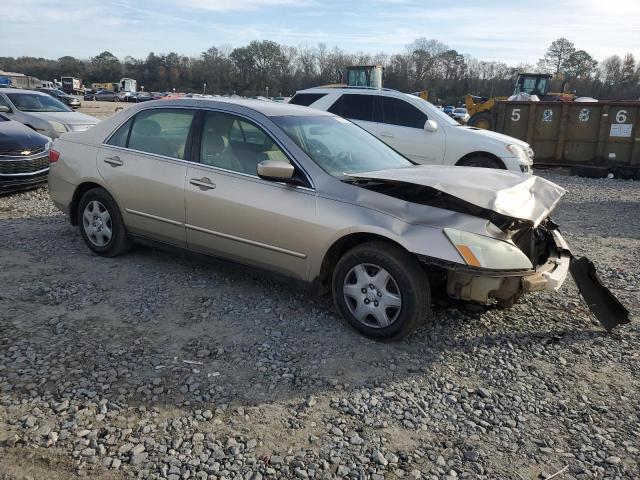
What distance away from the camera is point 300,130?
14.9 feet

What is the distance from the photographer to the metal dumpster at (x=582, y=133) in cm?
1309

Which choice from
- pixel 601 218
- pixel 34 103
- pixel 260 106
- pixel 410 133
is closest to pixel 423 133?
pixel 410 133

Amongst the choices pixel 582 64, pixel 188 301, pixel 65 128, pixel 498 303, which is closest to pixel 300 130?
pixel 188 301

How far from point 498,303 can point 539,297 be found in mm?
982

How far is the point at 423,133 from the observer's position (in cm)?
940

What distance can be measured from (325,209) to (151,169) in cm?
193

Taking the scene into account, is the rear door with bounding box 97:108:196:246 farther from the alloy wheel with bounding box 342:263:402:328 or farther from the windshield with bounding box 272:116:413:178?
the alloy wheel with bounding box 342:263:402:328

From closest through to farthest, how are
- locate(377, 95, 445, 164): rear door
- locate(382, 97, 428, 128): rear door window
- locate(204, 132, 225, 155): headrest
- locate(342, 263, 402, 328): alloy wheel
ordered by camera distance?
locate(342, 263, 402, 328): alloy wheel
locate(204, 132, 225, 155): headrest
locate(377, 95, 445, 164): rear door
locate(382, 97, 428, 128): rear door window

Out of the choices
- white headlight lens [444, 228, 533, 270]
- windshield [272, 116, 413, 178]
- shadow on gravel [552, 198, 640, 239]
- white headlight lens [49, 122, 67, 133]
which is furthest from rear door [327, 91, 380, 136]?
white headlight lens [444, 228, 533, 270]

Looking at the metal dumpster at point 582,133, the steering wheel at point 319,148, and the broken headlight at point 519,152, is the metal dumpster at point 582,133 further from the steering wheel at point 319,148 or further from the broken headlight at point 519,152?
the steering wheel at point 319,148

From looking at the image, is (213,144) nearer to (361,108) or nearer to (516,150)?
(361,108)

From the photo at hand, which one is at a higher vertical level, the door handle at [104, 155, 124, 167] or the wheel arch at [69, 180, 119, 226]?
the door handle at [104, 155, 124, 167]

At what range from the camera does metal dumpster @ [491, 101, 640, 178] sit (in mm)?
13086

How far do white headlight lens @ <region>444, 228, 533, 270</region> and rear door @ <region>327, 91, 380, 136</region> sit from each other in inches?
253
